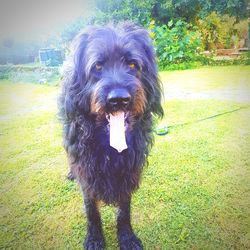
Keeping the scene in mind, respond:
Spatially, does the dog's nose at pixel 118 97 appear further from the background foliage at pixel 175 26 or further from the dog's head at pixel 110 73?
the background foliage at pixel 175 26

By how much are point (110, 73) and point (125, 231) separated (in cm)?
155

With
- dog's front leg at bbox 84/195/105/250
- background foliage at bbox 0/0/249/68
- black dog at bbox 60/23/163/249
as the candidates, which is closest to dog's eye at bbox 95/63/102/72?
black dog at bbox 60/23/163/249

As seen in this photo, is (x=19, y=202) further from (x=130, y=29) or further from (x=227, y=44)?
(x=227, y=44)

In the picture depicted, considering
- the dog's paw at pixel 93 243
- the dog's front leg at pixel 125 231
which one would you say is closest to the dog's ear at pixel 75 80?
the dog's front leg at pixel 125 231

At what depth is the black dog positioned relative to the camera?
205 cm

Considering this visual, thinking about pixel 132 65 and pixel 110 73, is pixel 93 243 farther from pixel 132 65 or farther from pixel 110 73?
pixel 132 65

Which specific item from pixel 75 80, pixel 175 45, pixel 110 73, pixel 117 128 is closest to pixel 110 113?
pixel 117 128

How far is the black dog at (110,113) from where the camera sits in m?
2.05

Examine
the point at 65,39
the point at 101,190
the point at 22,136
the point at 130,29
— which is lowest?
the point at 22,136

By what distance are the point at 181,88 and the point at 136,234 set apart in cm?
605

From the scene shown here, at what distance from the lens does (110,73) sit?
2.11m

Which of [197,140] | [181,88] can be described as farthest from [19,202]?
[181,88]

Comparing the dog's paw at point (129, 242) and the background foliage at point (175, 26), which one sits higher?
the background foliage at point (175, 26)

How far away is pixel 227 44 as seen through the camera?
9469 millimetres
